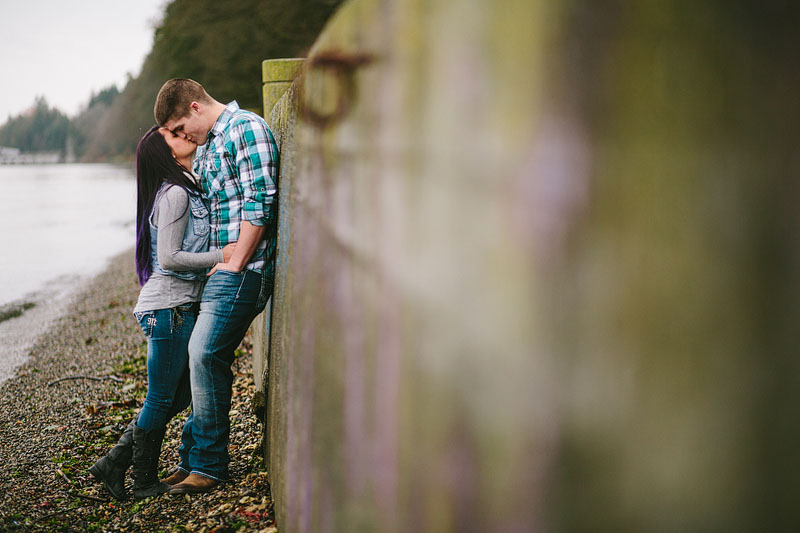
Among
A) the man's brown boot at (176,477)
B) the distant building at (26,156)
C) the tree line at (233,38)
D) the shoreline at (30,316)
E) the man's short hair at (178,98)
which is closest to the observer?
the man's short hair at (178,98)

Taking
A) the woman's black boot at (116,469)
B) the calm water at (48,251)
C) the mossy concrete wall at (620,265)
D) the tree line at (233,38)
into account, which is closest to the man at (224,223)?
the woman's black boot at (116,469)

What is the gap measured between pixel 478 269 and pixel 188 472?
298cm

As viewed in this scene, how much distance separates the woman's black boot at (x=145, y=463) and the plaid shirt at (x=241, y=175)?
1090 mm

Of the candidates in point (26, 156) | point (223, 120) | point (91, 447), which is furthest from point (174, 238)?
point (26, 156)

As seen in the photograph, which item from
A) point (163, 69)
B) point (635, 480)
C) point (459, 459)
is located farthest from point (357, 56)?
point (163, 69)

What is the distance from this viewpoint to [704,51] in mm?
932

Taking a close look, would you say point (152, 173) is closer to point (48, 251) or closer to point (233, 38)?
point (233, 38)

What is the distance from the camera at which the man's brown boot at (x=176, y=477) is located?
347 cm

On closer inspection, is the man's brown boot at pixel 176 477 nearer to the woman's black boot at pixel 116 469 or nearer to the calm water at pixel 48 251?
the woman's black boot at pixel 116 469

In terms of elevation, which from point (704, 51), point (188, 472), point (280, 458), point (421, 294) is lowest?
point (188, 472)

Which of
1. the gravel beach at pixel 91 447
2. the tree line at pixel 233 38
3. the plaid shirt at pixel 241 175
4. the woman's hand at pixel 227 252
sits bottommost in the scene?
the gravel beach at pixel 91 447

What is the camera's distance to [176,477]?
3490mm

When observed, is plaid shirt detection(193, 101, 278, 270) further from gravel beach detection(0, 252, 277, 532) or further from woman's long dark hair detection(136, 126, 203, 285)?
gravel beach detection(0, 252, 277, 532)

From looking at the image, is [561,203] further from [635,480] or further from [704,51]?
[635,480]
